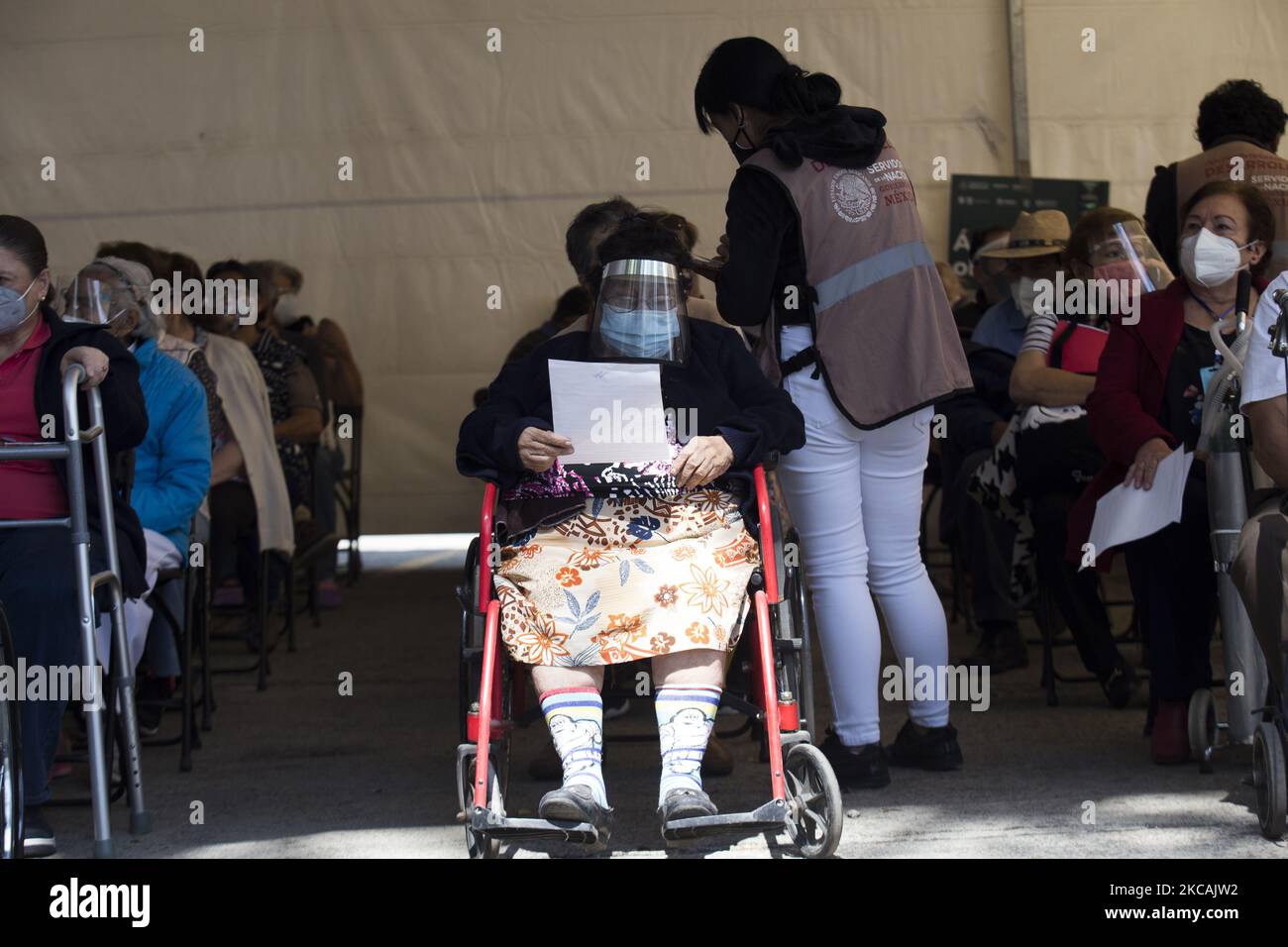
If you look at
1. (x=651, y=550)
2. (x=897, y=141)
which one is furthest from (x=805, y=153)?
(x=897, y=141)

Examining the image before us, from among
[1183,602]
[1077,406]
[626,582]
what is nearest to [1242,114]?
[1077,406]

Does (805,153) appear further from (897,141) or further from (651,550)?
(897,141)

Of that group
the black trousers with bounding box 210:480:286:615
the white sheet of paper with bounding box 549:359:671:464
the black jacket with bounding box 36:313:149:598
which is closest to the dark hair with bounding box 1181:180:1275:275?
the white sheet of paper with bounding box 549:359:671:464

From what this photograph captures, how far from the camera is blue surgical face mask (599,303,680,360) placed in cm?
357

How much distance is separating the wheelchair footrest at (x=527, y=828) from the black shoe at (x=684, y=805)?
5.9 inches

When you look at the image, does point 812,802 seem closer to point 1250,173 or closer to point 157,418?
point 157,418

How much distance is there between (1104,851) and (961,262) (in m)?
5.38

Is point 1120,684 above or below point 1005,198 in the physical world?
below

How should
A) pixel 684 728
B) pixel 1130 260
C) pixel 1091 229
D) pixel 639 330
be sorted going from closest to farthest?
1. pixel 684 728
2. pixel 639 330
3. pixel 1130 260
4. pixel 1091 229

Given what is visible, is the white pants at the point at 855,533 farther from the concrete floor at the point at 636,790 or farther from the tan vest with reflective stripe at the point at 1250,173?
the tan vest with reflective stripe at the point at 1250,173

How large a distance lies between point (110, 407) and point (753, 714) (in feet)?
5.45

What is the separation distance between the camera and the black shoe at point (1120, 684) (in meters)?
5.00

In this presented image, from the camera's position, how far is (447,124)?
27.9 feet

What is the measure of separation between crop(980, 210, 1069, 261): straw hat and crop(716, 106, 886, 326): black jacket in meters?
1.99
